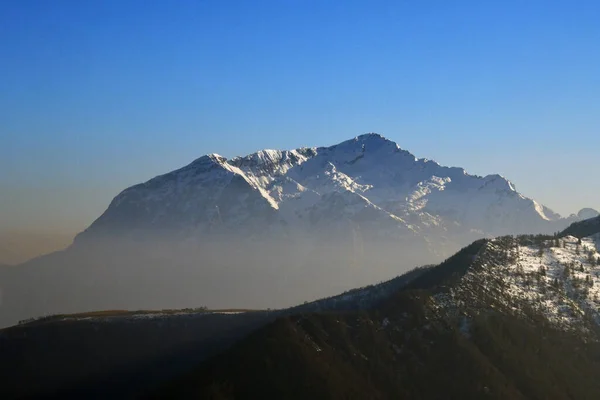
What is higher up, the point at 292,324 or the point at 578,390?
the point at 292,324

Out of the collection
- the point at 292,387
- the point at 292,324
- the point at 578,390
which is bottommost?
the point at 578,390

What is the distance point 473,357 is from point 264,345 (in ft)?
157

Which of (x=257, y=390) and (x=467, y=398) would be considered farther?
(x=467, y=398)

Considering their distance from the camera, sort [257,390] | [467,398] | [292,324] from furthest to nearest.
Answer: [292,324] < [467,398] < [257,390]

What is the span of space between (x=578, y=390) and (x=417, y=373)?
36.9 m

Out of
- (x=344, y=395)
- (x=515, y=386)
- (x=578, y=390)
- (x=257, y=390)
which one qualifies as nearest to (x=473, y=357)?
(x=515, y=386)

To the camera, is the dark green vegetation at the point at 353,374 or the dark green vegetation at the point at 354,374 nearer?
the dark green vegetation at the point at 354,374

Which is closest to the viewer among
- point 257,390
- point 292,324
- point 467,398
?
point 257,390

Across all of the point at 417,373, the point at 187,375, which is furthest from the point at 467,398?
the point at 187,375

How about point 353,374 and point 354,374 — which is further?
point 354,374

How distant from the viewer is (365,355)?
19512 centimetres

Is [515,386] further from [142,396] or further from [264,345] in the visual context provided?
[142,396]

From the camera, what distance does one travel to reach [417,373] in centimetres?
19138

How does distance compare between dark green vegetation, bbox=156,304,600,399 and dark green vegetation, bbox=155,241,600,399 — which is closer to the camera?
dark green vegetation, bbox=156,304,600,399
